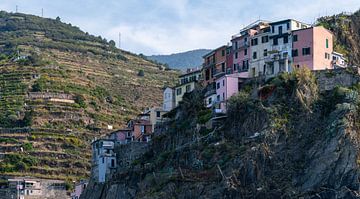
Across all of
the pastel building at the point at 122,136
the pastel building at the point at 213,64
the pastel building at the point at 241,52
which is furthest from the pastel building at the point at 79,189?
the pastel building at the point at 241,52

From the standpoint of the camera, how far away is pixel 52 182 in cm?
12294

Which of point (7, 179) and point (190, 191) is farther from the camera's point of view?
point (7, 179)

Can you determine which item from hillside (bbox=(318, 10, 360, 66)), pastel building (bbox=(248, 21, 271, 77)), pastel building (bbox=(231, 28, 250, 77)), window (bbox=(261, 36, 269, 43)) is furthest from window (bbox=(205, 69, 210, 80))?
hillside (bbox=(318, 10, 360, 66))

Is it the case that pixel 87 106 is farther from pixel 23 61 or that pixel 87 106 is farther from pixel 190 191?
pixel 190 191

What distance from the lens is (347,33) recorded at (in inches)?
3435

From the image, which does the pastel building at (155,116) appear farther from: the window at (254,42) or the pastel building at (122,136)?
the window at (254,42)

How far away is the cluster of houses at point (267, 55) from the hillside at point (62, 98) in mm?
43257

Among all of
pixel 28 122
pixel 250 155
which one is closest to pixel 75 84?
pixel 28 122

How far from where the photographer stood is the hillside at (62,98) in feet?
421

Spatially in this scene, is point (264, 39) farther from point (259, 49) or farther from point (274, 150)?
point (274, 150)

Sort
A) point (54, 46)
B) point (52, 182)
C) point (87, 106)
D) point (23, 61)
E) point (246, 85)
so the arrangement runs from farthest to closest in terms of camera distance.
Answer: point (54, 46) < point (23, 61) < point (87, 106) < point (52, 182) < point (246, 85)

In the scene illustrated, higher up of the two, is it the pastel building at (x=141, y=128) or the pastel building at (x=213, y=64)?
the pastel building at (x=213, y=64)

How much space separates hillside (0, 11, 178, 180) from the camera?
421 ft

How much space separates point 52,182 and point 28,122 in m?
16.0
